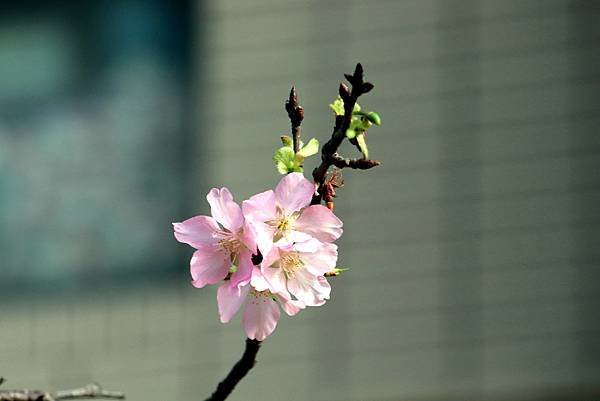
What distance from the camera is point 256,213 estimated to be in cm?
147

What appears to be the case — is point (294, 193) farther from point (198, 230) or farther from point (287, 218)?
point (198, 230)

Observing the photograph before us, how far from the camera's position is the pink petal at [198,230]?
1.52m

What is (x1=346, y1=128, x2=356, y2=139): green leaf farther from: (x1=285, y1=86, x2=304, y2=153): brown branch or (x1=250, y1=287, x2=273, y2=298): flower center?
(x1=250, y1=287, x2=273, y2=298): flower center

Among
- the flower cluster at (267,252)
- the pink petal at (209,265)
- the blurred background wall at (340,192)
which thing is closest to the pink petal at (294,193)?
the flower cluster at (267,252)

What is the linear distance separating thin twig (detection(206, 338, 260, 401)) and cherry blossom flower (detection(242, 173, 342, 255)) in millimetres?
96

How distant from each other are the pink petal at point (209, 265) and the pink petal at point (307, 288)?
8cm

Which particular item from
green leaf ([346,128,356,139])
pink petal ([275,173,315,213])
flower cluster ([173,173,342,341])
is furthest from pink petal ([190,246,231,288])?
green leaf ([346,128,356,139])

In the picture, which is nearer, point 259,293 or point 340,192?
point 259,293

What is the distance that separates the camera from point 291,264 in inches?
57.7

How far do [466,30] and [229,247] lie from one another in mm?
5907

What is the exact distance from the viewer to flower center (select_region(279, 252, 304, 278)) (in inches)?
57.5

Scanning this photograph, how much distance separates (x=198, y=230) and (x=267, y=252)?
123 mm

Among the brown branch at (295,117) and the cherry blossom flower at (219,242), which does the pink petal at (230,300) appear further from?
the brown branch at (295,117)

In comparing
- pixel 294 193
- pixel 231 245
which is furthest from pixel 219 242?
pixel 294 193
